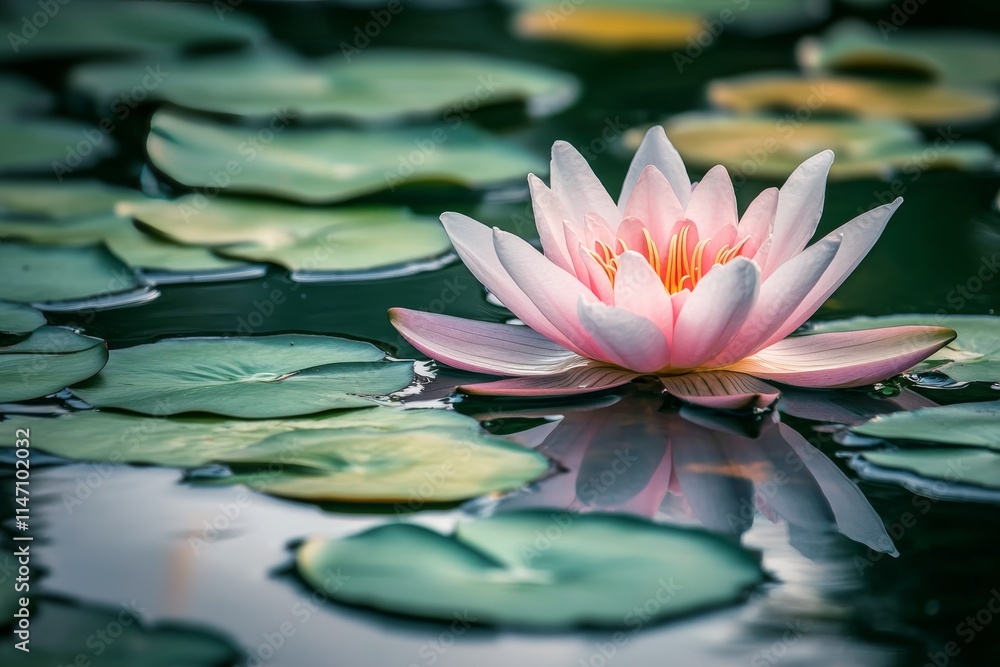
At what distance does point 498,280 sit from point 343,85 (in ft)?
7.88

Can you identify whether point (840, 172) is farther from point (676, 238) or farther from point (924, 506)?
point (924, 506)

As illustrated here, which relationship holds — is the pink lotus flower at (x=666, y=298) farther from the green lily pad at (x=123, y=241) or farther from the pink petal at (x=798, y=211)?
the green lily pad at (x=123, y=241)

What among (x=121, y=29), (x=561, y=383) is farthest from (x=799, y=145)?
(x=121, y=29)

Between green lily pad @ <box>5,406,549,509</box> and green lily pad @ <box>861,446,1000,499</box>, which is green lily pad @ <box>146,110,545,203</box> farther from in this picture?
green lily pad @ <box>861,446,1000,499</box>

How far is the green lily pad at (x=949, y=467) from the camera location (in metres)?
1.62

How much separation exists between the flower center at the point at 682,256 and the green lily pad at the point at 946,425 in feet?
1.33

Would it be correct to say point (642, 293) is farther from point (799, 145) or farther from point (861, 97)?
point (861, 97)

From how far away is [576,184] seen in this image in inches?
80.8

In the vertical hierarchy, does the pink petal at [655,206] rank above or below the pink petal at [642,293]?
above

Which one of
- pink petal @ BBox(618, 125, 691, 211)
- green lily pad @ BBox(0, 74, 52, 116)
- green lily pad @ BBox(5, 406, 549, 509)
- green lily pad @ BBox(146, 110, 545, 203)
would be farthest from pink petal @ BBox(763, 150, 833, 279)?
green lily pad @ BBox(0, 74, 52, 116)

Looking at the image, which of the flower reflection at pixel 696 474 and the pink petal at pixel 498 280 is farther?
the pink petal at pixel 498 280

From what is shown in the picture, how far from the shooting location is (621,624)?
133 centimetres

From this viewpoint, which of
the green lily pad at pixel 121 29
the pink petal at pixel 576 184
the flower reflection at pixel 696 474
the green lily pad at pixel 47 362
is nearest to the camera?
the flower reflection at pixel 696 474

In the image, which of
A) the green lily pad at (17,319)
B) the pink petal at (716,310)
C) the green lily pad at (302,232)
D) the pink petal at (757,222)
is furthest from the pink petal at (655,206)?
the green lily pad at (17,319)
